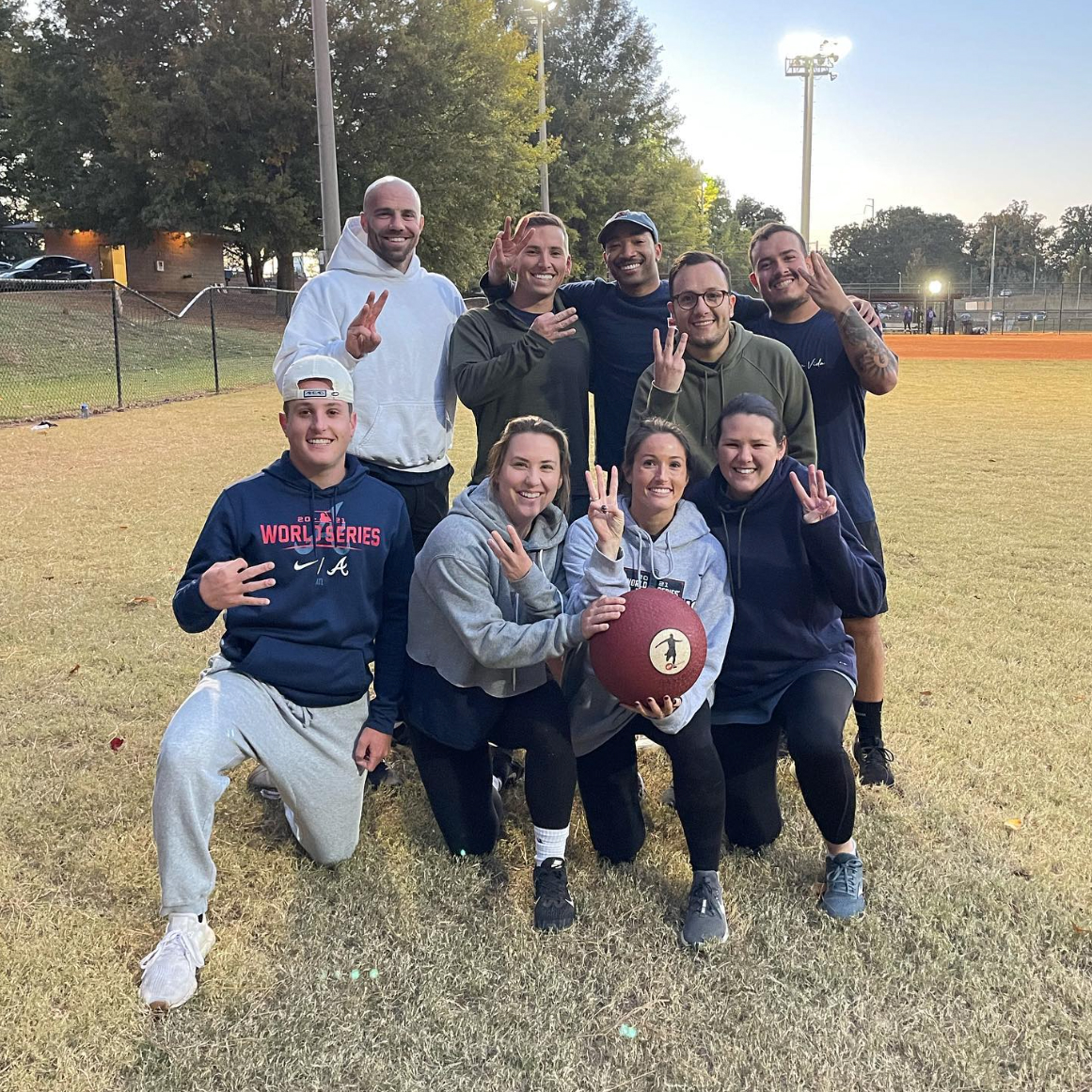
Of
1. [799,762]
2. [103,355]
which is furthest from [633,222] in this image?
[103,355]

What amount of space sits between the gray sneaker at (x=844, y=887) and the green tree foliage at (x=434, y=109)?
32.0 meters

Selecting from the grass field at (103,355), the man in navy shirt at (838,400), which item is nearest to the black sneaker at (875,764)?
the man in navy shirt at (838,400)

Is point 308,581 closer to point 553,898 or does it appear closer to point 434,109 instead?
point 553,898

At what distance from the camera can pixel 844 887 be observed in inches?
119

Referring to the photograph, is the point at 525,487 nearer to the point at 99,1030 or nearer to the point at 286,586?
the point at 286,586

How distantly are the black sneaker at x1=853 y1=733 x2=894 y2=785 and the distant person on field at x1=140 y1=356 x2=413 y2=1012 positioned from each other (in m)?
1.98

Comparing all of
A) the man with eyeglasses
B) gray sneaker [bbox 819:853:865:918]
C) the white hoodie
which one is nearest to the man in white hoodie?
the white hoodie

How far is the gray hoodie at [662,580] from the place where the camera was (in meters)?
3.15

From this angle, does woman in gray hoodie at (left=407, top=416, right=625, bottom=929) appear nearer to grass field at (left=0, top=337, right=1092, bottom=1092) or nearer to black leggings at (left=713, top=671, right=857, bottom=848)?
grass field at (left=0, top=337, right=1092, bottom=1092)

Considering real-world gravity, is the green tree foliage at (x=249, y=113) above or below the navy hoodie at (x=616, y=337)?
above

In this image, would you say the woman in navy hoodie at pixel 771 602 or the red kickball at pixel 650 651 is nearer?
the red kickball at pixel 650 651

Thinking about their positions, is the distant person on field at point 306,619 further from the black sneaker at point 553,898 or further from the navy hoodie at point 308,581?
the black sneaker at point 553,898

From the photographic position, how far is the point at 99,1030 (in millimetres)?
2494

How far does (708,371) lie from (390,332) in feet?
4.42
